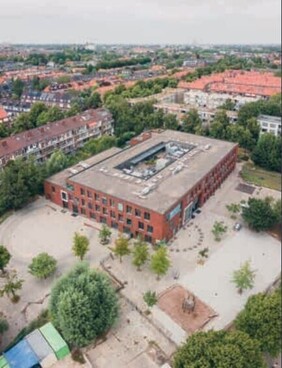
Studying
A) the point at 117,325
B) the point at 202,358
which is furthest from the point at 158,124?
the point at 202,358

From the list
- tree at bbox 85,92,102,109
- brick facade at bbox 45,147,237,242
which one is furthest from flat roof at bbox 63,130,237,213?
tree at bbox 85,92,102,109

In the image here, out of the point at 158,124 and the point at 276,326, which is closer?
the point at 276,326

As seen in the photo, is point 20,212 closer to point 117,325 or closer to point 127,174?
point 127,174

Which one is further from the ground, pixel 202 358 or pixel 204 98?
pixel 204 98

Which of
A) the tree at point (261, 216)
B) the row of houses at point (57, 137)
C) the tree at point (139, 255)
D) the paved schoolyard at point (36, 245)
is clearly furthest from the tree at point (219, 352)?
the row of houses at point (57, 137)

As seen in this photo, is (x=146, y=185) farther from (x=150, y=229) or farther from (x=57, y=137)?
(x=57, y=137)

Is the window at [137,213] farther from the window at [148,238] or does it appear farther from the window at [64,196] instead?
the window at [64,196]

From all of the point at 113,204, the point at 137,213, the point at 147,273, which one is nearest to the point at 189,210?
the point at 137,213
